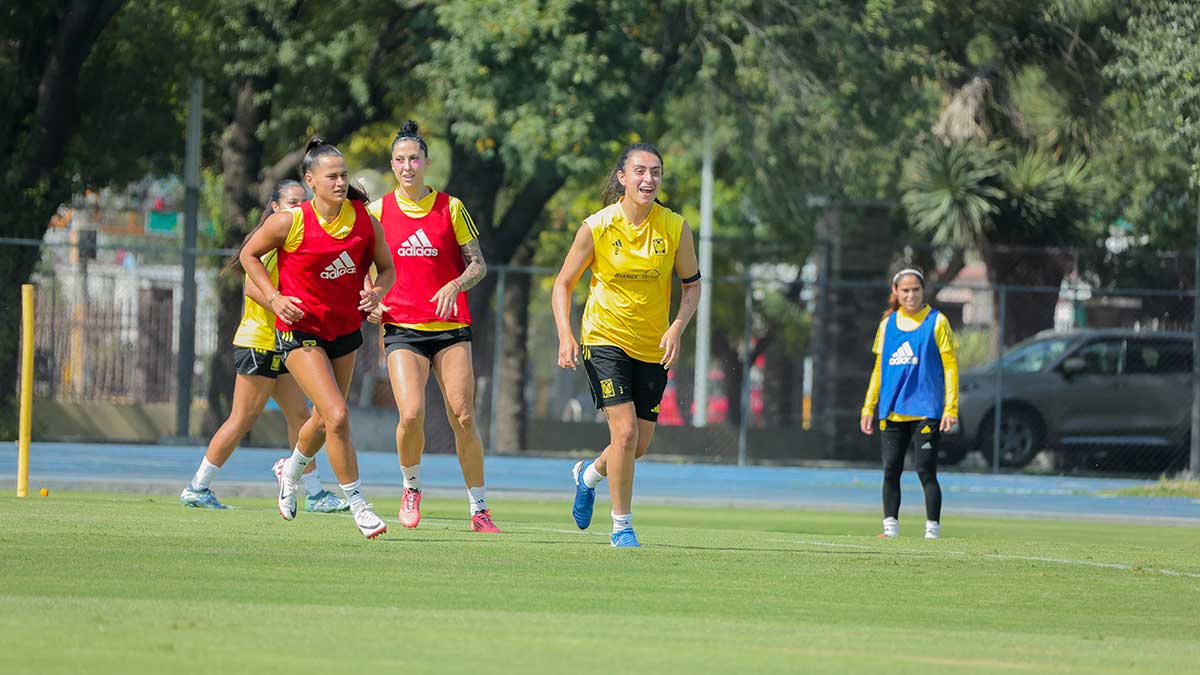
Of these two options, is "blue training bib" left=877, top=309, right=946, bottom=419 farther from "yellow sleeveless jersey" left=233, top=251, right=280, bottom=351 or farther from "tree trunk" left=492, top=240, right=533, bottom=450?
"tree trunk" left=492, top=240, right=533, bottom=450

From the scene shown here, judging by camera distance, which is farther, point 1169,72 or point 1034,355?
point 1034,355

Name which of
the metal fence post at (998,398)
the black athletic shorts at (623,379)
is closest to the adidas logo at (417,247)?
the black athletic shorts at (623,379)

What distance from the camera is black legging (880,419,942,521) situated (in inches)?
523

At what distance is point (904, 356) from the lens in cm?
1333

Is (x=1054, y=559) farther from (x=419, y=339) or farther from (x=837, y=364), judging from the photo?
(x=837, y=364)

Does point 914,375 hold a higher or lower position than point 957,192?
lower

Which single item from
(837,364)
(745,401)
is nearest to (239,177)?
(745,401)

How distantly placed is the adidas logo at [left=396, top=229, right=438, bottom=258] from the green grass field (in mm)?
1541

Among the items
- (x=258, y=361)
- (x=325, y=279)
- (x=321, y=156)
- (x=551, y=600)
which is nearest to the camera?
(x=551, y=600)

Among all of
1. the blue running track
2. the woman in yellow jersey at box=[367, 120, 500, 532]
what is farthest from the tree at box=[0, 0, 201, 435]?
the woman in yellow jersey at box=[367, 120, 500, 532]

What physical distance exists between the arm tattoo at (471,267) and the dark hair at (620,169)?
754 mm

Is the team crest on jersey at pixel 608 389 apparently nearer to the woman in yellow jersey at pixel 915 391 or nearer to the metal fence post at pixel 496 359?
the woman in yellow jersey at pixel 915 391

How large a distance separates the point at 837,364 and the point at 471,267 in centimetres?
1923

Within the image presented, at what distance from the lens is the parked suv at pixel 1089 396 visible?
2555cm
